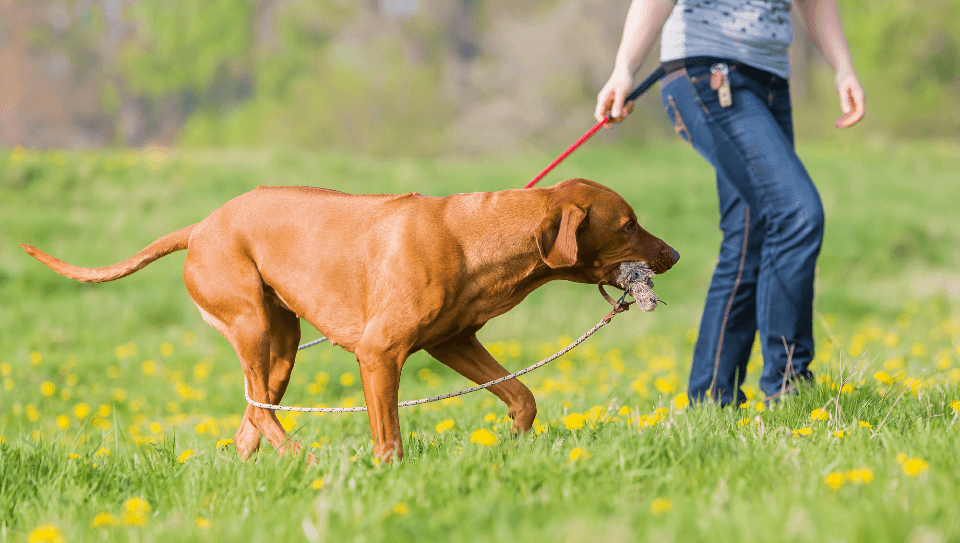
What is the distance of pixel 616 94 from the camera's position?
307cm

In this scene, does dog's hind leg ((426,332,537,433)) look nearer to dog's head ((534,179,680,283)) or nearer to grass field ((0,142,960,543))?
grass field ((0,142,960,543))

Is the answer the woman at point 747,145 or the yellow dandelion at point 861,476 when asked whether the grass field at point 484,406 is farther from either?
the woman at point 747,145

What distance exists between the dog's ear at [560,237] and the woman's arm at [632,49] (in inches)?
25.9

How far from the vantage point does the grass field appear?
180cm

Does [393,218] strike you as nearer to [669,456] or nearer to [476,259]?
[476,259]

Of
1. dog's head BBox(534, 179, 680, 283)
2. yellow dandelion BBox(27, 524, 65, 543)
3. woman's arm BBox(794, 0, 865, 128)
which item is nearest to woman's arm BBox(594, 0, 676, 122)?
dog's head BBox(534, 179, 680, 283)

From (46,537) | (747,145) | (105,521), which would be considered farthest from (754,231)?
(46,537)

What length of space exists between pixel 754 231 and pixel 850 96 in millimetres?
813

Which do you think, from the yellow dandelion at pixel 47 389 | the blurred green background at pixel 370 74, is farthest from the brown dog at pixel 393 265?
the blurred green background at pixel 370 74

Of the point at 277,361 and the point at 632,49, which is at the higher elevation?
the point at 632,49

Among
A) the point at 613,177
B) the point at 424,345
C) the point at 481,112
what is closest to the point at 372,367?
the point at 424,345

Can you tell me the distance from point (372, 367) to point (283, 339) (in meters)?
0.72

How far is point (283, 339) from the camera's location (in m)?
3.15

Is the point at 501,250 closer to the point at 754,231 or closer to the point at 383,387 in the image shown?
the point at 383,387
